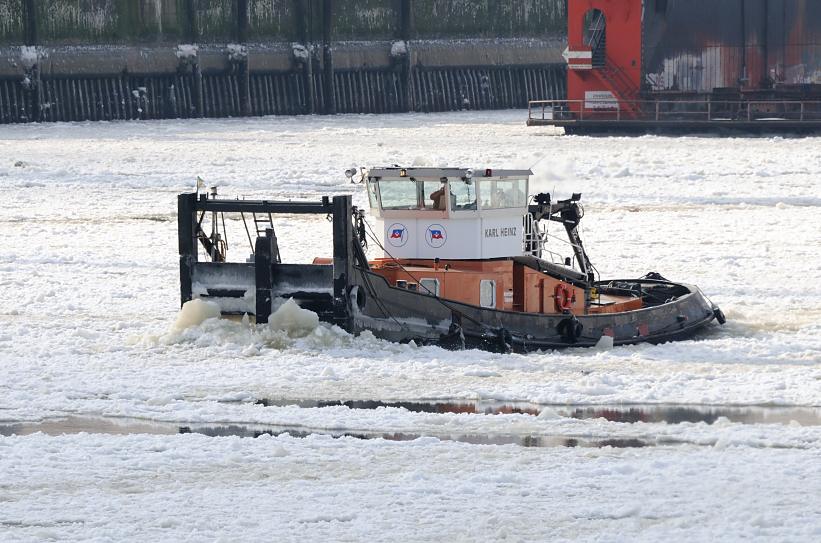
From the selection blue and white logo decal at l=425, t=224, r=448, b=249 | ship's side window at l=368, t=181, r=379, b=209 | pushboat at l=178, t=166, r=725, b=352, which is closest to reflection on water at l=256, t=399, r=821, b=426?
pushboat at l=178, t=166, r=725, b=352

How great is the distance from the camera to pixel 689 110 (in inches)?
1549

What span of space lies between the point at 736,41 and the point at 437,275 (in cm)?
2611

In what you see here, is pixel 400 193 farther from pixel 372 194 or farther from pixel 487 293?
pixel 487 293

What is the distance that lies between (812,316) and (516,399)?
5087mm

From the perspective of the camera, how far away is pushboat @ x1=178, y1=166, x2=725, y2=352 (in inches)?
558

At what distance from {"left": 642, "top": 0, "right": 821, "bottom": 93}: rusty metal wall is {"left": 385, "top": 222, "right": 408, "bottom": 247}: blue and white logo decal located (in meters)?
25.1

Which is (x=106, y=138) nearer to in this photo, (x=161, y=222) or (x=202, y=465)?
(x=161, y=222)

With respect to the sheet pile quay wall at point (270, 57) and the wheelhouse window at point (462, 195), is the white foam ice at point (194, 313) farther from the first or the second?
the sheet pile quay wall at point (270, 57)

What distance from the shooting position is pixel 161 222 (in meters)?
24.0

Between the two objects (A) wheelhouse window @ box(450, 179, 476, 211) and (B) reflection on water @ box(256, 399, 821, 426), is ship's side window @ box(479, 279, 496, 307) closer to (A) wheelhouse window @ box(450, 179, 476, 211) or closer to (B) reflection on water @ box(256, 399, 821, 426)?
(A) wheelhouse window @ box(450, 179, 476, 211)

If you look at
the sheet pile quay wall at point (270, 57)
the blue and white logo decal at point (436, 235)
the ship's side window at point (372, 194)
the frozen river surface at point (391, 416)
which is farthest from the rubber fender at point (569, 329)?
the sheet pile quay wall at point (270, 57)

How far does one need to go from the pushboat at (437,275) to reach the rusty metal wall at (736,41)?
77.8ft

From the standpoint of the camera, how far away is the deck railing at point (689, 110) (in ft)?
125

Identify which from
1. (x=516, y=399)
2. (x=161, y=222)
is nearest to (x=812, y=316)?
(x=516, y=399)
